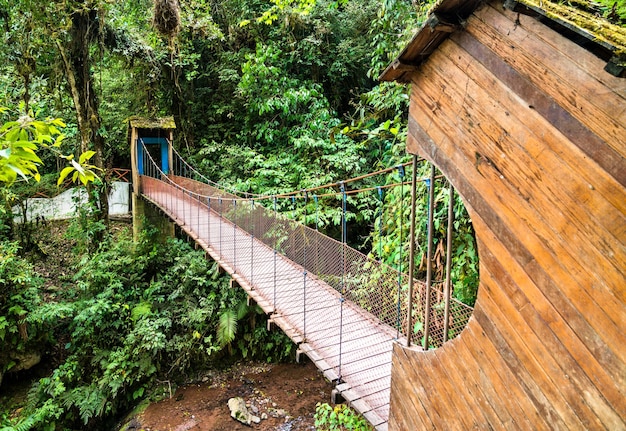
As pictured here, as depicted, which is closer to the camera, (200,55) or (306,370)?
(306,370)

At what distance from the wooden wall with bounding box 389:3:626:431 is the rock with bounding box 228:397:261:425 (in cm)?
323

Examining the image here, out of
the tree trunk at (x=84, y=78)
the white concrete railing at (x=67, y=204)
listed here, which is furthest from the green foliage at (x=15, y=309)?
the white concrete railing at (x=67, y=204)

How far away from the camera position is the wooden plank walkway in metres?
1.82

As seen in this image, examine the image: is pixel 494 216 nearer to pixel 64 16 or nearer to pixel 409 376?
pixel 409 376

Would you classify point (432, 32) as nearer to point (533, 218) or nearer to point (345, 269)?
point (533, 218)

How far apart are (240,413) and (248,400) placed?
1.02 ft

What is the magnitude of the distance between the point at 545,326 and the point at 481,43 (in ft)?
2.16

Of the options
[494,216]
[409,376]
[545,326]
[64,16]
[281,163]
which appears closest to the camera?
[545,326]

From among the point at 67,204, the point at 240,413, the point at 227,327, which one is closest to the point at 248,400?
the point at 240,413

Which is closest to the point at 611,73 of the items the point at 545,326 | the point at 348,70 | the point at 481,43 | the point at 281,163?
the point at 481,43

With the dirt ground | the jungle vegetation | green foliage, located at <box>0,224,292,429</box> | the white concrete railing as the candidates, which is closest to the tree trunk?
the jungle vegetation

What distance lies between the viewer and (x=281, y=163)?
5.42 meters

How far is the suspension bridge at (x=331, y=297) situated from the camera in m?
1.82

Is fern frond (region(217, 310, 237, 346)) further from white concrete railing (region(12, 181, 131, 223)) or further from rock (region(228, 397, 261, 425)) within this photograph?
white concrete railing (region(12, 181, 131, 223))
